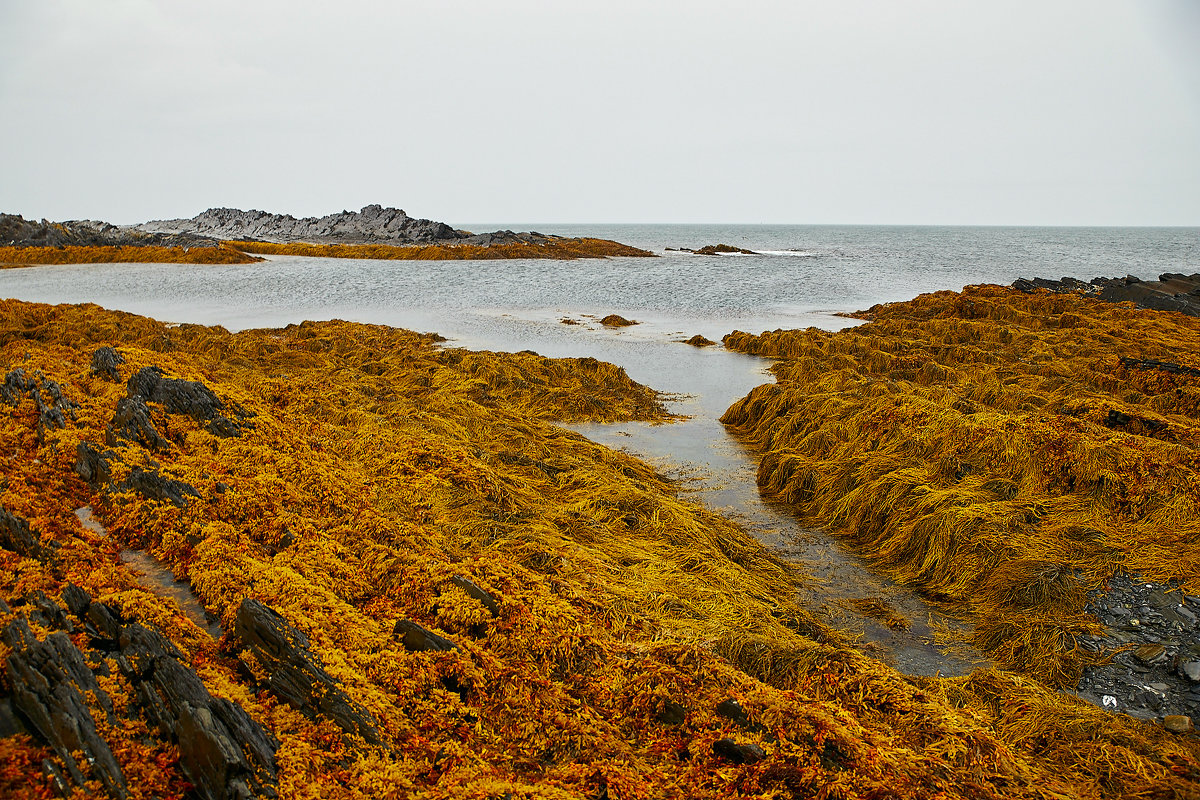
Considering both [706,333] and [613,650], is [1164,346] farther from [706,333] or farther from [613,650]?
[613,650]

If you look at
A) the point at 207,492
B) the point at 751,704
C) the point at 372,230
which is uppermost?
the point at 372,230

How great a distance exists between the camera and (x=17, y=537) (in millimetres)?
2686

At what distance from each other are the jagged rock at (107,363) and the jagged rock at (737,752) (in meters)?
5.21

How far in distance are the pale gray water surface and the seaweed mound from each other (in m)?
0.66

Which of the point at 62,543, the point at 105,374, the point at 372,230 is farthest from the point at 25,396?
the point at 372,230

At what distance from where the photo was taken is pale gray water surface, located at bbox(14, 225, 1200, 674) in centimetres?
509

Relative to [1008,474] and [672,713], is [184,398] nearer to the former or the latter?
[672,713]

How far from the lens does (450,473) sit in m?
4.91

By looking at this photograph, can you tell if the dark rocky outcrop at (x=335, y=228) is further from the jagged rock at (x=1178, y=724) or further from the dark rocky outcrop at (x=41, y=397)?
the jagged rock at (x=1178, y=724)

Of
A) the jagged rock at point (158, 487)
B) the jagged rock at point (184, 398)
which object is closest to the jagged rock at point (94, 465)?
the jagged rock at point (158, 487)

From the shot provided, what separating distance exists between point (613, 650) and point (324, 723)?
1.28m

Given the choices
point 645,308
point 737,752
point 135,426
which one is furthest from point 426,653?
point 645,308

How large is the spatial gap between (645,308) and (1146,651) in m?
16.1

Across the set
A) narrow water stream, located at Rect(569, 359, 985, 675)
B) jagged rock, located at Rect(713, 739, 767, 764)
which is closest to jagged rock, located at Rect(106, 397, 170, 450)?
jagged rock, located at Rect(713, 739, 767, 764)
